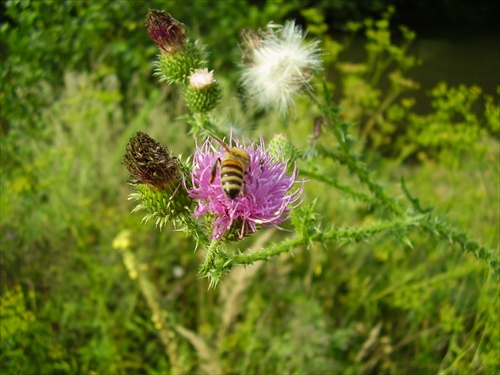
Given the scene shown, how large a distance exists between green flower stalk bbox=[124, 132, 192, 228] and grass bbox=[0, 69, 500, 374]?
3.20 ft

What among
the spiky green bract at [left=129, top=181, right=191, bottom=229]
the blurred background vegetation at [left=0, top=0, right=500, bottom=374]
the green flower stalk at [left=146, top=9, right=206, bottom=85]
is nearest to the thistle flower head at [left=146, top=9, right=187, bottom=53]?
the green flower stalk at [left=146, top=9, right=206, bottom=85]

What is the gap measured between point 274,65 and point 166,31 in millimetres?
657

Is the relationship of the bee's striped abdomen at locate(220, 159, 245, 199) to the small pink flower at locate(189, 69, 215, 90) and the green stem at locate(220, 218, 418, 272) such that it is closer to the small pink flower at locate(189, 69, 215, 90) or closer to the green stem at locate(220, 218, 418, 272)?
the green stem at locate(220, 218, 418, 272)

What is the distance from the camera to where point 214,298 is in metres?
3.64

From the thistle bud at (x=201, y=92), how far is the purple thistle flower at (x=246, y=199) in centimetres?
58

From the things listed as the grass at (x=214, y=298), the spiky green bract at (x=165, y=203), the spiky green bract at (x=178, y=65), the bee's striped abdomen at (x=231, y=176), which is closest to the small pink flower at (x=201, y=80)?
the spiky green bract at (x=178, y=65)

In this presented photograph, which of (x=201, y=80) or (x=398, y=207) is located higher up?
(x=201, y=80)

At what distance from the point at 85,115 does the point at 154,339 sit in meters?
2.11

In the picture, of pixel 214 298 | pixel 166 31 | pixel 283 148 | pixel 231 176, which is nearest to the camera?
pixel 231 176

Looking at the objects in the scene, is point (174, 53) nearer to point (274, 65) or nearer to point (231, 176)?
point (274, 65)

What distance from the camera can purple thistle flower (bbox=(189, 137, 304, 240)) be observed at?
1665 millimetres

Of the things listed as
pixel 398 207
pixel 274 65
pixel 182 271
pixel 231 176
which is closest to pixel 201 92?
pixel 274 65

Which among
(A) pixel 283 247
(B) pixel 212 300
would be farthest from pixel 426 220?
(B) pixel 212 300

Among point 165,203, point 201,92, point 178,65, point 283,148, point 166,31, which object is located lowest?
point 165,203
